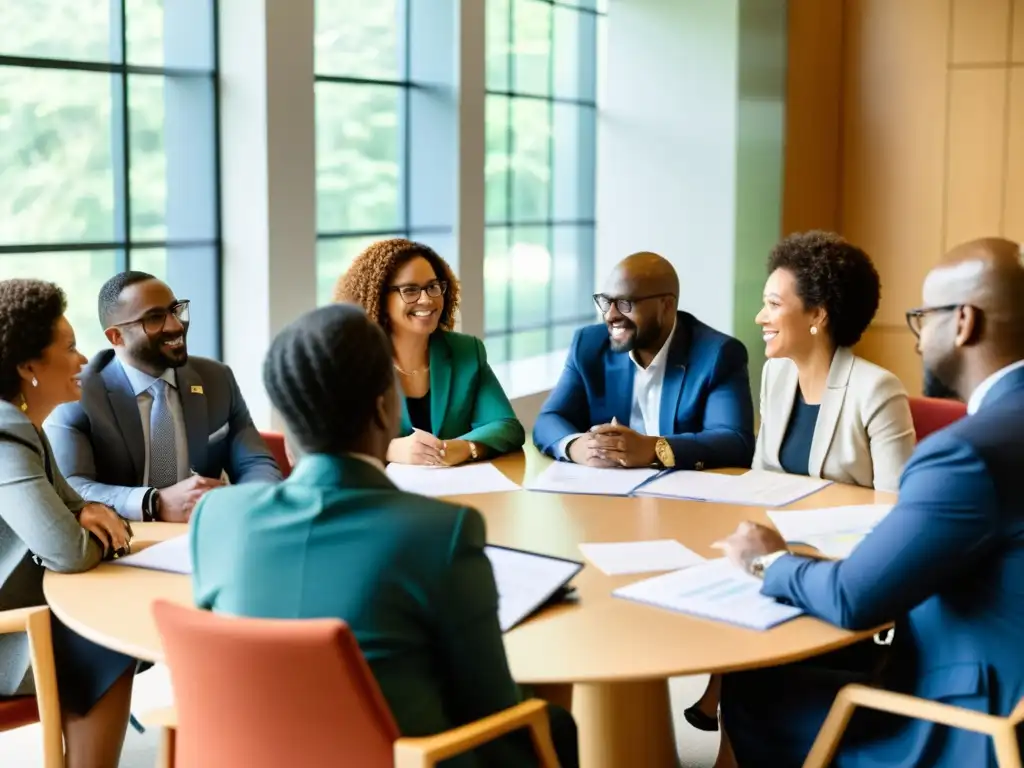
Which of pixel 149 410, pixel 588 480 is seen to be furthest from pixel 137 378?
pixel 588 480

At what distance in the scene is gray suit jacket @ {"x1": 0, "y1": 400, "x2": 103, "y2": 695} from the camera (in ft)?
8.59

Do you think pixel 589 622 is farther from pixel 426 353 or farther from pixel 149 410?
pixel 426 353

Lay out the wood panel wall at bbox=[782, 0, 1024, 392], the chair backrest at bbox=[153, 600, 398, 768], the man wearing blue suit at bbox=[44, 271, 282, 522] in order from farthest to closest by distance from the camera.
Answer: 1. the wood panel wall at bbox=[782, 0, 1024, 392]
2. the man wearing blue suit at bbox=[44, 271, 282, 522]
3. the chair backrest at bbox=[153, 600, 398, 768]

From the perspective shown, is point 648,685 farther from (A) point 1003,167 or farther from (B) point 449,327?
(A) point 1003,167

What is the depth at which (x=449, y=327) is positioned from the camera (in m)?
4.28

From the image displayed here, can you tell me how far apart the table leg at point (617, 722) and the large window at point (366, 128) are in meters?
3.33

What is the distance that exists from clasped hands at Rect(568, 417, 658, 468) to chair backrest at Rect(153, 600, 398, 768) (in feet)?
6.23

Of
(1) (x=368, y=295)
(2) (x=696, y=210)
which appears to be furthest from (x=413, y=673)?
(2) (x=696, y=210)

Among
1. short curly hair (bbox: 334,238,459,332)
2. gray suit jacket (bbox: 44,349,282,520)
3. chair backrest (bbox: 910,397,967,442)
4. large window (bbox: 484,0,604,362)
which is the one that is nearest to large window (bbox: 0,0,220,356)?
short curly hair (bbox: 334,238,459,332)

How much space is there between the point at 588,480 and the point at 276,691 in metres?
1.78

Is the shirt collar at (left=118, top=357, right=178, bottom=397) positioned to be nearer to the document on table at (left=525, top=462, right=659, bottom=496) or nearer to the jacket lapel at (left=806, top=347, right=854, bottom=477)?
the document on table at (left=525, top=462, right=659, bottom=496)

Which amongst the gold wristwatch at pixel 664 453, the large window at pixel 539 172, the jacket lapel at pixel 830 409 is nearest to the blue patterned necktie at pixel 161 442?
the gold wristwatch at pixel 664 453

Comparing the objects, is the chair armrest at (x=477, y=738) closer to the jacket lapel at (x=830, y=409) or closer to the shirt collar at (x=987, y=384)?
the shirt collar at (x=987, y=384)

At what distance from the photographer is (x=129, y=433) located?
326cm
